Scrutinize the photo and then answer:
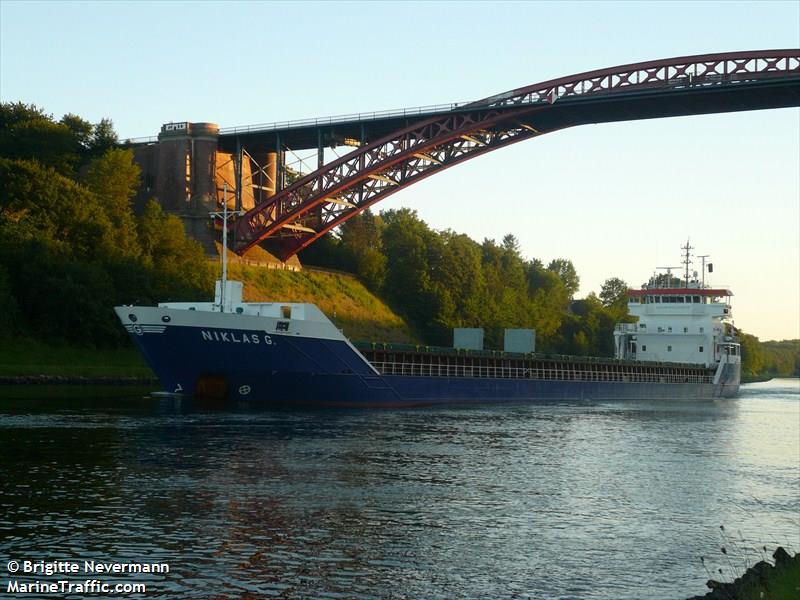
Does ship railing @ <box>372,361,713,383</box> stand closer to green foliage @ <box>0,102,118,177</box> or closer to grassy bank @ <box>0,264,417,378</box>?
grassy bank @ <box>0,264,417,378</box>

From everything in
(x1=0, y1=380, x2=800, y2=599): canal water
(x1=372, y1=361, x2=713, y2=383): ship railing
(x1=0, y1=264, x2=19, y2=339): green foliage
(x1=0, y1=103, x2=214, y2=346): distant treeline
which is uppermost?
(x1=0, y1=103, x2=214, y2=346): distant treeline

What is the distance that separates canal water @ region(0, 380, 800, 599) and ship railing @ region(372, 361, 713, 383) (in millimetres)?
13737

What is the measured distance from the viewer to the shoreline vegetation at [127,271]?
193 feet

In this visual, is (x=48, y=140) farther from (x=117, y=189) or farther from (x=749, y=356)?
(x=749, y=356)

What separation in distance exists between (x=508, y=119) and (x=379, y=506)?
58.1 metres

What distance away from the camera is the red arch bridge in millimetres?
68438

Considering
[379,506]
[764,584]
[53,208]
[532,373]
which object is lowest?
[379,506]

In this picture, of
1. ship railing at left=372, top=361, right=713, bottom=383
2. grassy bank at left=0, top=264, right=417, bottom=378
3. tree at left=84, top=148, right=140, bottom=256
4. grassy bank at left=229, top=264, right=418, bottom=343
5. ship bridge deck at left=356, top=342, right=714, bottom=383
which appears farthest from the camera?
grassy bank at left=229, top=264, right=418, bottom=343

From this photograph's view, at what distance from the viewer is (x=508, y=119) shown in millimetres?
73625

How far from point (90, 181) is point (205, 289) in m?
12.8

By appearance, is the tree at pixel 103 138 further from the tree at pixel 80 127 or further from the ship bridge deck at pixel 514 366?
the ship bridge deck at pixel 514 366
